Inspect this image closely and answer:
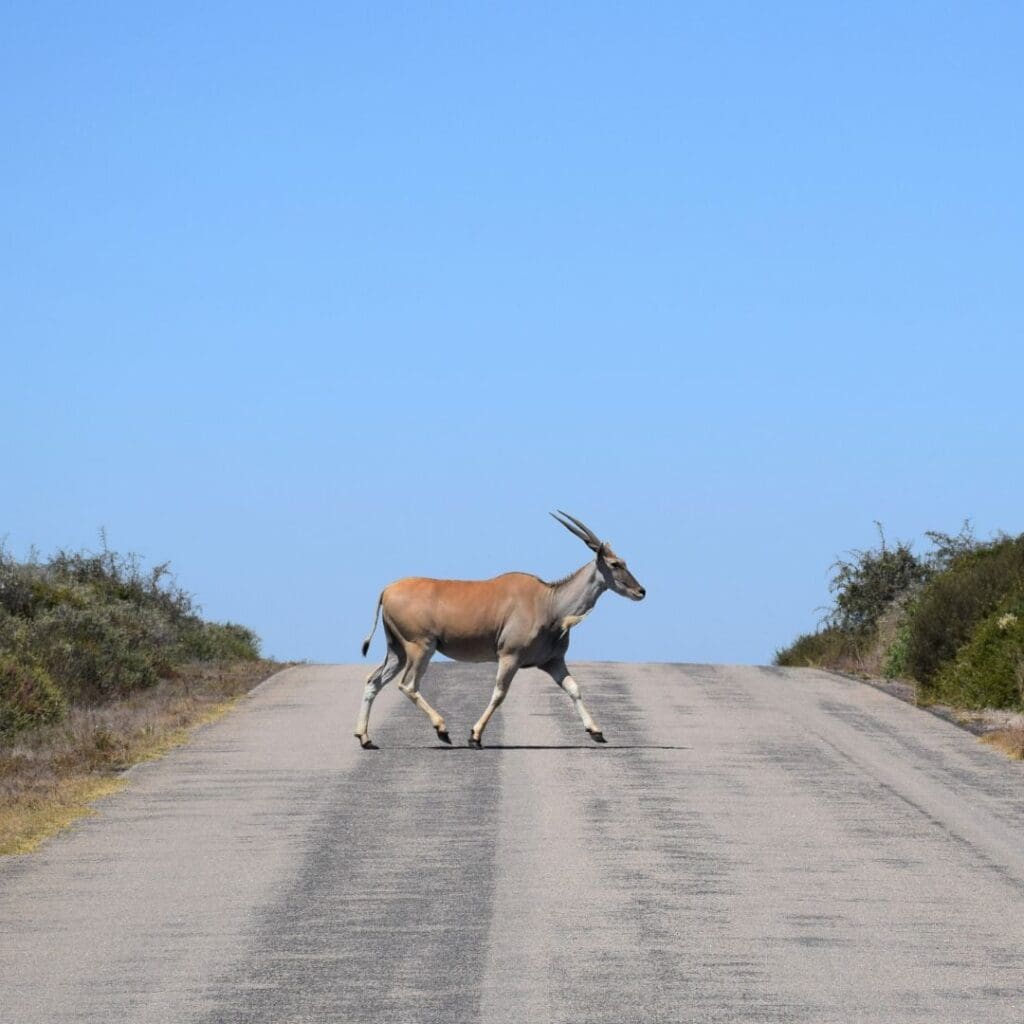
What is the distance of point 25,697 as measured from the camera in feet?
83.6

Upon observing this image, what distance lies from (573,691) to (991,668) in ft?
27.5

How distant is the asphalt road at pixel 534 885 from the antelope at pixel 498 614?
0.89 meters

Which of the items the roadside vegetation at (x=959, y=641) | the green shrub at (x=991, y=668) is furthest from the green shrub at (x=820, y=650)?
the green shrub at (x=991, y=668)

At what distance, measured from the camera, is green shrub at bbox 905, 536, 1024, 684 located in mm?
31234

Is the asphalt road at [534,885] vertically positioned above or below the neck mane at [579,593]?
below

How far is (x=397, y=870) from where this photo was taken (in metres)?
13.9

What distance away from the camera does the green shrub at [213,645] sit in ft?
122

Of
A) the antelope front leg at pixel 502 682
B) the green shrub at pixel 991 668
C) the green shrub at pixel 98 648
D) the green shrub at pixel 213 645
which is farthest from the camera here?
the green shrub at pixel 213 645

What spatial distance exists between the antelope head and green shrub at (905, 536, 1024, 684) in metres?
10.2

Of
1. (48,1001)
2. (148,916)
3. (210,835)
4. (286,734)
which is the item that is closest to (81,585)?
(286,734)

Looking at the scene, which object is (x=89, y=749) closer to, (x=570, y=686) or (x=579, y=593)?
(x=570, y=686)

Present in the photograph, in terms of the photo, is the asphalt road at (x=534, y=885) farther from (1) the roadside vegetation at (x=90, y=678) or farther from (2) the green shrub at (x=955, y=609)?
(2) the green shrub at (x=955, y=609)

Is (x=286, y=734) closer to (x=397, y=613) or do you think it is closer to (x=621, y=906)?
(x=397, y=613)

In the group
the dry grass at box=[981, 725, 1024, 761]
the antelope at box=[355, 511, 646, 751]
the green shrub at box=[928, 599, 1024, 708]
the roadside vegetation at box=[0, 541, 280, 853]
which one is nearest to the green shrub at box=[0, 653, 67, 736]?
the roadside vegetation at box=[0, 541, 280, 853]
